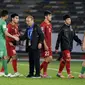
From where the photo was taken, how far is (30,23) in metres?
14.1

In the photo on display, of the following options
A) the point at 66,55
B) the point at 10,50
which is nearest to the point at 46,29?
the point at 66,55

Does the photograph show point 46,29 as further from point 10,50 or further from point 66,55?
point 10,50

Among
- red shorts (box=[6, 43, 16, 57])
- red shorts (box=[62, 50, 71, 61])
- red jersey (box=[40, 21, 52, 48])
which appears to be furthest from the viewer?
red shorts (box=[6, 43, 16, 57])

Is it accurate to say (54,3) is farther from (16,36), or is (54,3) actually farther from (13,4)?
(16,36)

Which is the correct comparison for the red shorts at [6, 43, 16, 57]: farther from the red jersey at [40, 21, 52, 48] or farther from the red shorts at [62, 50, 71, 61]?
the red shorts at [62, 50, 71, 61]

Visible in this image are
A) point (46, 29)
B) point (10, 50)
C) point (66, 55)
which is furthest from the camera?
point (10, 50)

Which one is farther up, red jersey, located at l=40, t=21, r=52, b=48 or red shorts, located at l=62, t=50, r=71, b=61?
red jersey, located at l=40, t=21, r=52, b=48

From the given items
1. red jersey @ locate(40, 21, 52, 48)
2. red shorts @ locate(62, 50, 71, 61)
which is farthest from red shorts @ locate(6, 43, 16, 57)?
red shorts @ locate(62, 50, 71, 61)

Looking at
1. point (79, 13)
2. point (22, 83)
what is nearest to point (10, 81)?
point (22, 83)

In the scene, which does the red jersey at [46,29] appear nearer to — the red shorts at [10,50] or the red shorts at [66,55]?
the red shorts at [66,55]

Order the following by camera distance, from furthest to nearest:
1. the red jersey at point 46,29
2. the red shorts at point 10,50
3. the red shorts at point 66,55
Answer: the red shorts at point 10,50, the red jersey at point 46,29, the red shorts at point 66,55

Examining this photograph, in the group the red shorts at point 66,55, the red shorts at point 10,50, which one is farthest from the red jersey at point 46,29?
the red shorts at point 10,50

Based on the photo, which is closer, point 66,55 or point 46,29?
point 66,55

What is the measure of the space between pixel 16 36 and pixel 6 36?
1.07ft
